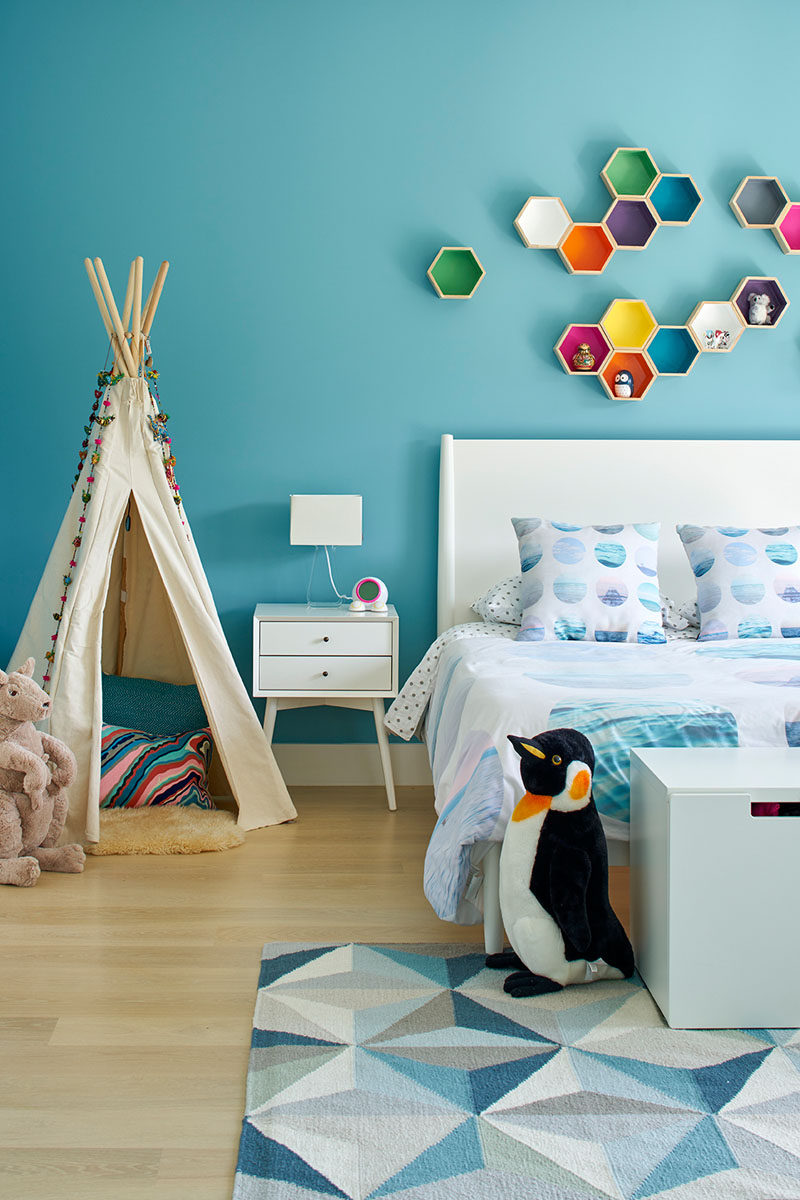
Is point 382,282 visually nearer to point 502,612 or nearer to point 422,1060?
point 502,612

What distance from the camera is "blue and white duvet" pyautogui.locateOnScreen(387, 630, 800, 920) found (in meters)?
2.07

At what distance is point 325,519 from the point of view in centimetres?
343

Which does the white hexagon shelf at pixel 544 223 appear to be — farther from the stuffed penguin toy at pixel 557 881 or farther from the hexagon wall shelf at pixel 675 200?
the stuffed penguin toy at pixel 557 881

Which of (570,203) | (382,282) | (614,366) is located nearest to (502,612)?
(614,366)

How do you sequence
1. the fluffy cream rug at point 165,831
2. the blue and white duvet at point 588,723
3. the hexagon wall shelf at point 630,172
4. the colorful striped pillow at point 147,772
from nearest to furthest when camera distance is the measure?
the blue and white duvet at point 588,723, the fluffy cream rug at point 165,831, the colorful striped pillow at point 147,772, the hexagon wall shelf at point 630,172

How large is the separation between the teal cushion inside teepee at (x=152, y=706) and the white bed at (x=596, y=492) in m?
0.97

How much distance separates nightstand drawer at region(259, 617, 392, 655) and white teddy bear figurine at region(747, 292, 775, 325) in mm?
1817

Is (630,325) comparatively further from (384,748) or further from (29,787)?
(29,787)

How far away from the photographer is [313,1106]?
5.12ft

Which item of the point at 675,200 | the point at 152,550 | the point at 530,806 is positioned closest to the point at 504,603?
the point at 152,550

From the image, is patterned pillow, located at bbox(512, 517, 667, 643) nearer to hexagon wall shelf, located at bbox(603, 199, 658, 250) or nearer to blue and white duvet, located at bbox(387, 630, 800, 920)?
blue and white duvet, located at bbox(387, 630, 800, 920)

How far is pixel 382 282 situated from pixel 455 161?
522mm

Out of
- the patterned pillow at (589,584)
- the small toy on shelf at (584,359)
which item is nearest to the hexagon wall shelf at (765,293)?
the small toy on shelf at (584,359)

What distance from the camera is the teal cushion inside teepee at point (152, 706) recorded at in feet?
11.1
